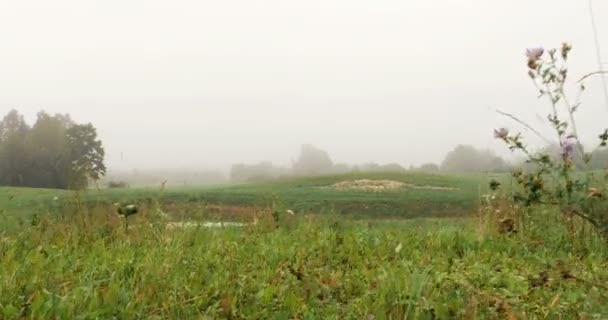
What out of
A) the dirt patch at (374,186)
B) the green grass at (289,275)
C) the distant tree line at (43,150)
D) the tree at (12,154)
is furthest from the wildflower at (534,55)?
the tree at (12,154)

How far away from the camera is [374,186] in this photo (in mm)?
25531

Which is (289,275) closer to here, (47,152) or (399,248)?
(399,248)

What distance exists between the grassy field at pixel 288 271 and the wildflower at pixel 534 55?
1.60m

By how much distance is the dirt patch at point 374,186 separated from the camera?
24.5 meters

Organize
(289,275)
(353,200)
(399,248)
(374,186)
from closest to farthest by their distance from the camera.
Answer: (289,275), (399,248), (353,200), (374,186)

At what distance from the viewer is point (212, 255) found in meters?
4.66

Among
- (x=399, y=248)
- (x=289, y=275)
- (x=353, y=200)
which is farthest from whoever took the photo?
(x=353, y=200)

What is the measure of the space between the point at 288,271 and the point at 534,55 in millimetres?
2924

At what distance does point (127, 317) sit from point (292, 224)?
3.79 meters

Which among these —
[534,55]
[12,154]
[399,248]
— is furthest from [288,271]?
[12,154]

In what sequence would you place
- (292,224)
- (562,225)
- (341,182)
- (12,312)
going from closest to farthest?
(12,312)
(562,225)
(292,224)
(341,182)

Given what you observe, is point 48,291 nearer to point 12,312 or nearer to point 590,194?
point 12,312

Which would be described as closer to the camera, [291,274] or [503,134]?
[291,274]

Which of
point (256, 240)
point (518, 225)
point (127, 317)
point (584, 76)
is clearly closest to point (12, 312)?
point (127, 317)
